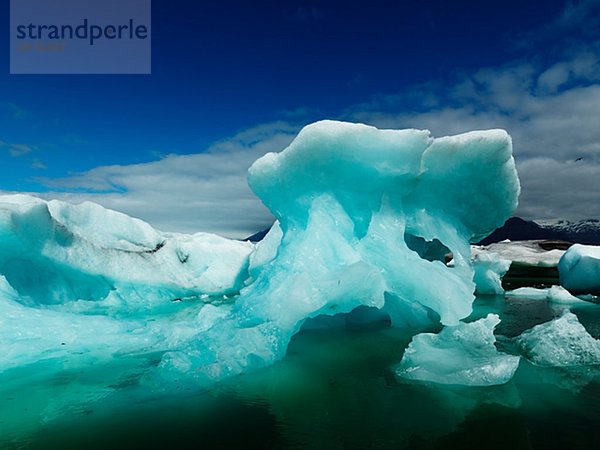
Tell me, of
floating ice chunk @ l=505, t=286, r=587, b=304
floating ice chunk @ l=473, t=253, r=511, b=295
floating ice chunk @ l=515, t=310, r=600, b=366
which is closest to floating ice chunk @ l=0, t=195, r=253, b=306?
floating ice chunk @ l=473, t=253, r=511, b=295

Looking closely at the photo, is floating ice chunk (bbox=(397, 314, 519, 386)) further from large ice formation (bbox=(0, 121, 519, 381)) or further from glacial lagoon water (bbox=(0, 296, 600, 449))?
large ice formation (bbox=(0, 121, 519, 381))

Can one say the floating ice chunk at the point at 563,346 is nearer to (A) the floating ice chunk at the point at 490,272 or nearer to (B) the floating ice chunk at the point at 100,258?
(A) the floating ice chunk at the point at 490,272

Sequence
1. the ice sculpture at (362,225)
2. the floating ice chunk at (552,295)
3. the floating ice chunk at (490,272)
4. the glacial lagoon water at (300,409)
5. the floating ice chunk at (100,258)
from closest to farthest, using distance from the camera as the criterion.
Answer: the glacial lagoon water at (300,409) < the ice sculpture at (362,225) < the floating ice chunk at (100,258) < the floating ice chunk at (552,295) < the floating ice chunk at (490,272)

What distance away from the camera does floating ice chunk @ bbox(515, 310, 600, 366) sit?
461 centimetres

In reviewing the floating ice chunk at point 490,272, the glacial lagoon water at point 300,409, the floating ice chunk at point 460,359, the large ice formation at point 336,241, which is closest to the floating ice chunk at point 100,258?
the large ice formation at point 336,241

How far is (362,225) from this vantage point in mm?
6633

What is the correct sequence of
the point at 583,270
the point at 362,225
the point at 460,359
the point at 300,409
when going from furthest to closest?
the point at 583,270 < the point at 362,225 < the point at 460,359 < the point at 300,409

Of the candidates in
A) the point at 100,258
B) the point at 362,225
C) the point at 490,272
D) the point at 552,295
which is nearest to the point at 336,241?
the point at 362,225

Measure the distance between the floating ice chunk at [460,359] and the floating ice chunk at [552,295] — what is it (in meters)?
7.73

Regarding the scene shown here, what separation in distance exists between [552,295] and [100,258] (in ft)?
39.4

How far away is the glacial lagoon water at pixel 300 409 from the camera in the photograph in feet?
9.16

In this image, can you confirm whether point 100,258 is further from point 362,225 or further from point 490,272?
point 490,272

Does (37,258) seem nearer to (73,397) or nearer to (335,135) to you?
(73,397)

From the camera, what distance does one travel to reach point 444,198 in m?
6.58
